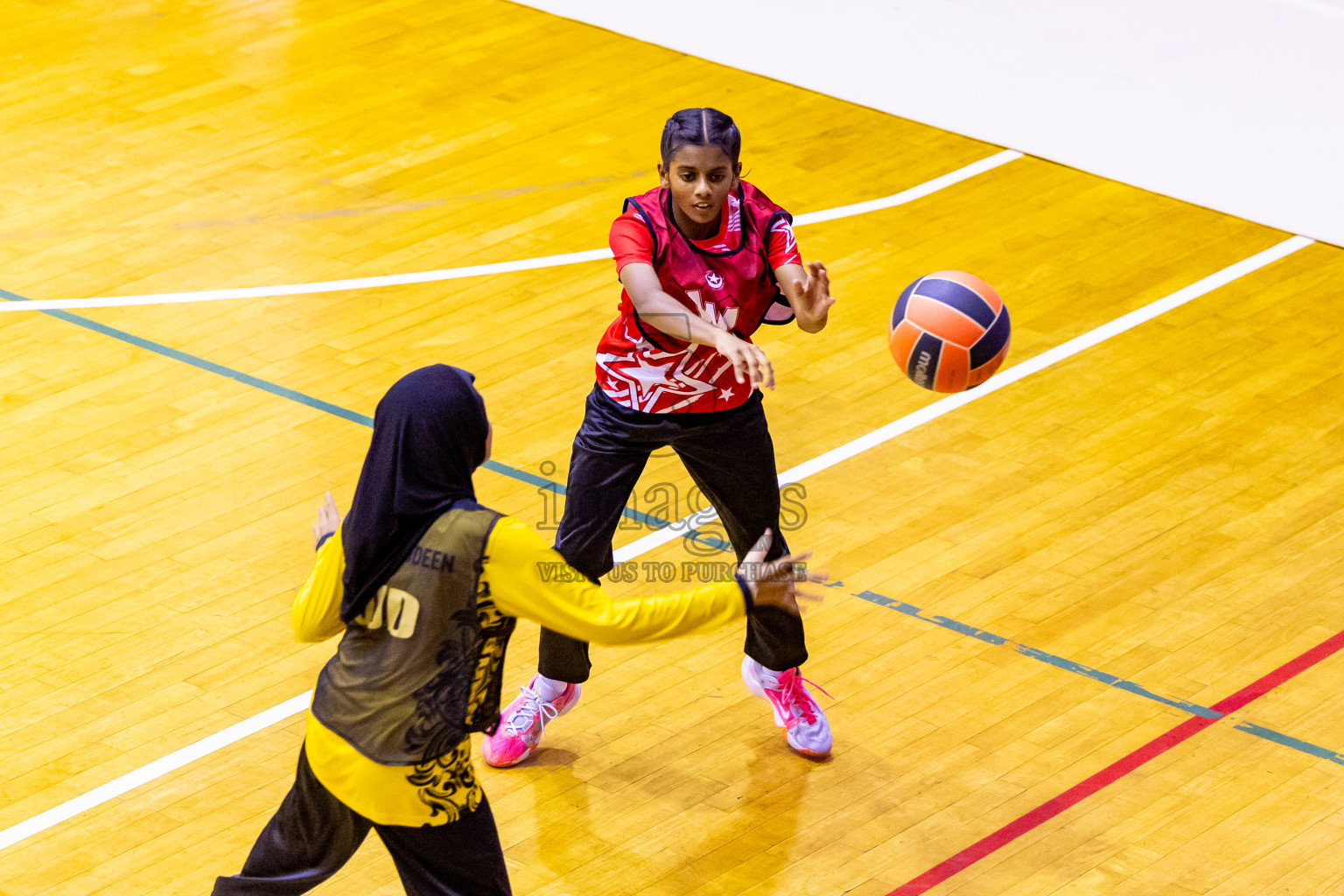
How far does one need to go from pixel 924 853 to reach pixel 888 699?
2.62ft

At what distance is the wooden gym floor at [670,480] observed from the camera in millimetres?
5562

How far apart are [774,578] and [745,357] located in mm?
980

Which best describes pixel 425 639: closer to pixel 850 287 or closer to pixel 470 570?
pixel 470 570

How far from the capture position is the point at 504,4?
1280cm

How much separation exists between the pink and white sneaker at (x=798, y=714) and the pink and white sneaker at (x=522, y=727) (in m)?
0.64

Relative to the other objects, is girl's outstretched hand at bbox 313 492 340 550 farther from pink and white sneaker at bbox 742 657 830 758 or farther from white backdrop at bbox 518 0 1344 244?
white backdrop at bbox 518 0 1344 244

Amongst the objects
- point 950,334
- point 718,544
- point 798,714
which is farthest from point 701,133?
point 718,544

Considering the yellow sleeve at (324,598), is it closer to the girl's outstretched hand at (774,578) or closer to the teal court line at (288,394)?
the girl's outstretched hand at (774,578)

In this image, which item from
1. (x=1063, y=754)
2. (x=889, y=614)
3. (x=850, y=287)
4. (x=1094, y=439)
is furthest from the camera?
(x=850, y=287)

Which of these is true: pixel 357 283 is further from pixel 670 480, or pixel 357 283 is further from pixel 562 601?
pixel 562 601

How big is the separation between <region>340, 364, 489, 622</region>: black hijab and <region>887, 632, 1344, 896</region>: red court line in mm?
2003

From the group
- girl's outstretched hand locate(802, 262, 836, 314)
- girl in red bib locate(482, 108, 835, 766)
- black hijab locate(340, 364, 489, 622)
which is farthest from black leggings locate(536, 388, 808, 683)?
black hijab locate(340, 364, 489, 622)

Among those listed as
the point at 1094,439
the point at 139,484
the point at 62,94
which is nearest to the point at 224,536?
the point at 139,484

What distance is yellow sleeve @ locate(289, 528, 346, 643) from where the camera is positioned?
4125 mm
